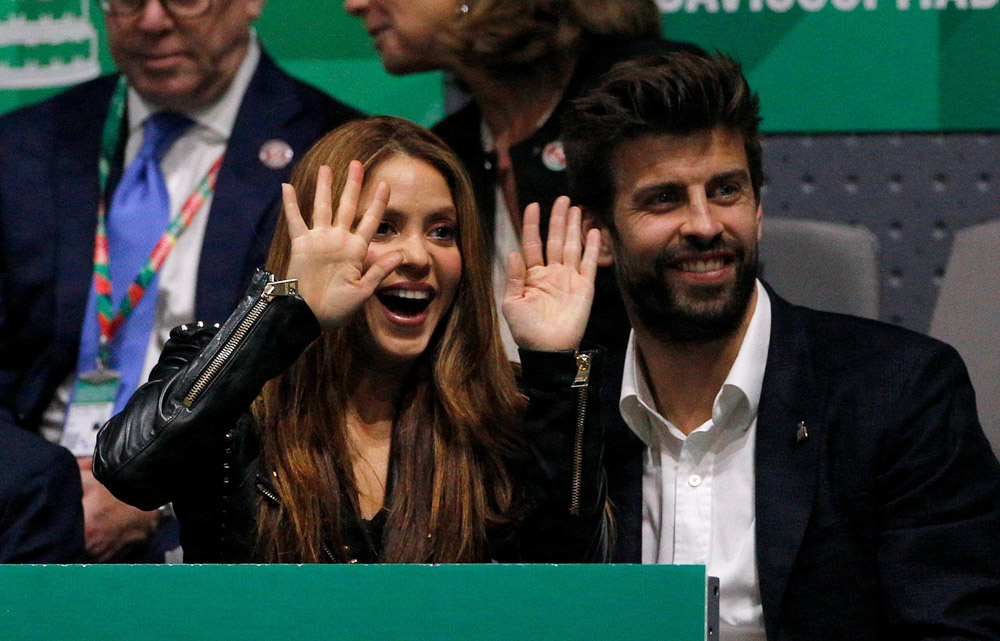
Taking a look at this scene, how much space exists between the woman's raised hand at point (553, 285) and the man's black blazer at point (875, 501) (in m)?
0.31

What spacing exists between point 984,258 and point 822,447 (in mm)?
712

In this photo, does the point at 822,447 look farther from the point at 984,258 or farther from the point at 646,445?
the point at 984,258

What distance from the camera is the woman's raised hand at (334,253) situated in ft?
5.93

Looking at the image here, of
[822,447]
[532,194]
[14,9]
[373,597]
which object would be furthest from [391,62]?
[373,597]

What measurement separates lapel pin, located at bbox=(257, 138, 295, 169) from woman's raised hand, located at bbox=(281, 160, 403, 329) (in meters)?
0.86

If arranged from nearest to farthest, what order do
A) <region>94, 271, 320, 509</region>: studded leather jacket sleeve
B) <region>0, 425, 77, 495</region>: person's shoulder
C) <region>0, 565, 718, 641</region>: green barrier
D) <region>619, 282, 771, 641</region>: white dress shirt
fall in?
1. <region>0, 565, 718, 641</region>: green barrier
2. <region>94, 271, 320, 509</region>: studded leather jacket sleeve
3. <region>619, 282, 771, 641</region>: white dress shirt
4. <region>0, 425, 77, 495</region>: person's shoulder

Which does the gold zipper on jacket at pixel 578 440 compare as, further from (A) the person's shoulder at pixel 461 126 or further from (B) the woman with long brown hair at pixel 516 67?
(A) the person's shoulder at pixel 461 126

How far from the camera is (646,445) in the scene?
209 centimetres

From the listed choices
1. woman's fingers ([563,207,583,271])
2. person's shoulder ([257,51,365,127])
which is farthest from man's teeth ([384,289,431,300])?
person's shoulder ([257,51,365,127])

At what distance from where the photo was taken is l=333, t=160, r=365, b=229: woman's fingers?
1854 mm

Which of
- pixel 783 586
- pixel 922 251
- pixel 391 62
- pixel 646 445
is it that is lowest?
pixel 783 586

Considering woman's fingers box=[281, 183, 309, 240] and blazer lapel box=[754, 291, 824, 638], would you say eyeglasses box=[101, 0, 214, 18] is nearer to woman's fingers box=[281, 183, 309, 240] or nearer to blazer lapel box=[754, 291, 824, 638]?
woman's fingers box=[281, 183, 309, 240]

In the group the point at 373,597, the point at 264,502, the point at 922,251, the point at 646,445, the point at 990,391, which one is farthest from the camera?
the point at 922,251

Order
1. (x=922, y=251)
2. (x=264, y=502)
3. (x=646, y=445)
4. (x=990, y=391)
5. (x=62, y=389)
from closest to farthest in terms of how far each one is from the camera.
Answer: (x=264, y=502) → (x=646, y=445) → (x=990, y=391) → (x=62, y=389) → (x=922, y=251)
